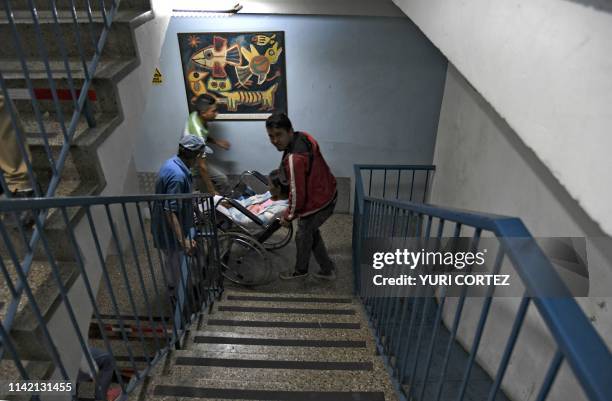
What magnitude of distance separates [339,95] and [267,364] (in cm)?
315

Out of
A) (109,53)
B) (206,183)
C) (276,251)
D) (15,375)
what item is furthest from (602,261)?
(206,183)

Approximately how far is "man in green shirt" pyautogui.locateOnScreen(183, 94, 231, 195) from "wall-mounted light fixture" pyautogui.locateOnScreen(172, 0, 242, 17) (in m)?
0.84

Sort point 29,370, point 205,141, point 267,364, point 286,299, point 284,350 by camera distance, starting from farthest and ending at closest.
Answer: point 205,141, point 286,299, point 284,350, point 267,364, point 29,370

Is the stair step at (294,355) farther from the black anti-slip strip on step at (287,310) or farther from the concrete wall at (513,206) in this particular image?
the concrete wall at (513,206)

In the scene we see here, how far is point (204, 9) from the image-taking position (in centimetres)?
374

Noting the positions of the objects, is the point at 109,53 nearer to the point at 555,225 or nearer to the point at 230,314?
the point at 230,314

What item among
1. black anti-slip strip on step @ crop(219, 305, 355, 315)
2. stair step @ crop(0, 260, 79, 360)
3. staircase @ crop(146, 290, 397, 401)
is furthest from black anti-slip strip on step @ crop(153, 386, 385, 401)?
black anti-slip strip on step @ crop(219, 305, 355, 315)

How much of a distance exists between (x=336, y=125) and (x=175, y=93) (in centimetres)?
193

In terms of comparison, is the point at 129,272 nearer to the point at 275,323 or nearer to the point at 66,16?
the point at 275,323

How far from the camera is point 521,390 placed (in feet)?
7.68

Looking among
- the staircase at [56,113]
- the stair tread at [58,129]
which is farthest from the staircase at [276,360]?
the stair tread at [58,129]

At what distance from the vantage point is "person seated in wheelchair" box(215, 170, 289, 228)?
130 inches

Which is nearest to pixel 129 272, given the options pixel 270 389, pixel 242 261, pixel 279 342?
pixel 242 261

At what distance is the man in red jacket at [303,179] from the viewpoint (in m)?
2.75
